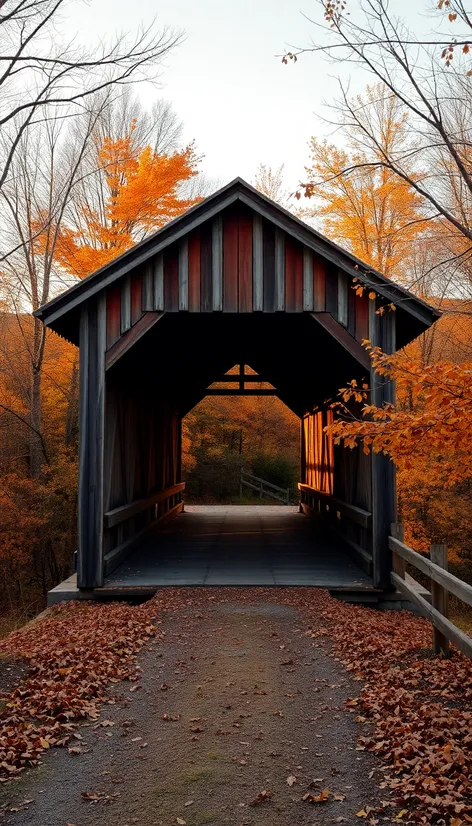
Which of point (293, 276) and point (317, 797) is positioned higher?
point (293, 276)

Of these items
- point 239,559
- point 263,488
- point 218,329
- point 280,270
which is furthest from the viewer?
point 263,488

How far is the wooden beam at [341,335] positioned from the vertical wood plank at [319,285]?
0.11 metres

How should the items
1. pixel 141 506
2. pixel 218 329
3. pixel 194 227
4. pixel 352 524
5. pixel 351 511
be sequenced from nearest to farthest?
1. pixel 194 227
2. pixel 351 511
3. pixel 352 524
4. pixel 218 329
5. pixel 141 506

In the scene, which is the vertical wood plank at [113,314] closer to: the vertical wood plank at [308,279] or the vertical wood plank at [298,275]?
the vertical wood plank at [298,275]

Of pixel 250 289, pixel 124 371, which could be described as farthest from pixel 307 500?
pixel 250 289

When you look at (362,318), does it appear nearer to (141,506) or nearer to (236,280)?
(236,280)

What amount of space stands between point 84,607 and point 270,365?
9952mm

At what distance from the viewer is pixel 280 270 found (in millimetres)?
9844

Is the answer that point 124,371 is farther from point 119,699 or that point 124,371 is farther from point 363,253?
point 363,253

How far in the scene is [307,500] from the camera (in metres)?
22.1

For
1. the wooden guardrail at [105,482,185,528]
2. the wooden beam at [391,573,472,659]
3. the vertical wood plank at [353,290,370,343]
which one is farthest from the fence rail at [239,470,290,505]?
the wooden beam at [391,573,472,659]

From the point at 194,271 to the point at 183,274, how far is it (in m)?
0.17

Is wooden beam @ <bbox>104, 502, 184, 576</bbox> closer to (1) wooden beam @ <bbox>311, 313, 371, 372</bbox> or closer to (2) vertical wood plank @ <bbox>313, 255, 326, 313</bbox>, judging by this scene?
(1) wooden beam @ <bbox>311, 313, 371, 372</bbox>

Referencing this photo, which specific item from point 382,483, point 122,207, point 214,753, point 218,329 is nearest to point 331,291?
point 382,483
